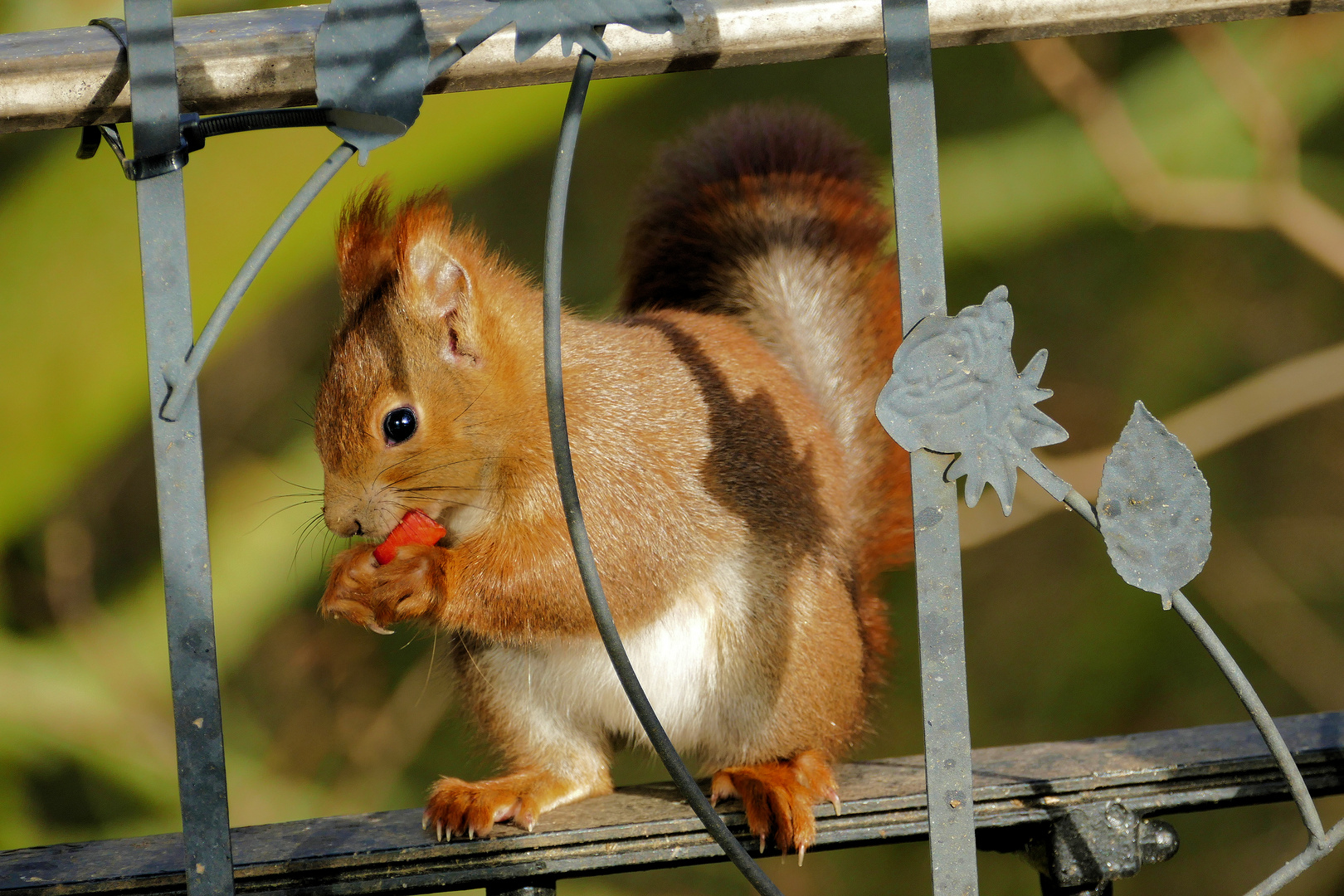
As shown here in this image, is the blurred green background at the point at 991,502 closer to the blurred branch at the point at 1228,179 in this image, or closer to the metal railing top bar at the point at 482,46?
the blurred branch at the point at 1228,179

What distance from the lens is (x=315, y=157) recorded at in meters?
1.61

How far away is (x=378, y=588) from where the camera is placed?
0.91m

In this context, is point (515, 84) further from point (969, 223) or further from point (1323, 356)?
point (1323, 356)

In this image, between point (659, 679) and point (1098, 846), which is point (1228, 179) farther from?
point (1098, 846)

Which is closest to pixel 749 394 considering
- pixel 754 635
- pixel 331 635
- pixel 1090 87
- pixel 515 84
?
pixel 754 635

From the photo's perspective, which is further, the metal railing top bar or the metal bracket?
the metal bracket

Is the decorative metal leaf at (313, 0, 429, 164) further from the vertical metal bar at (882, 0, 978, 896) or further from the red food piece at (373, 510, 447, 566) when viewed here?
the red food piece at (373, 510, 447, 566)

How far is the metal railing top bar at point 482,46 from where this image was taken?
584mm

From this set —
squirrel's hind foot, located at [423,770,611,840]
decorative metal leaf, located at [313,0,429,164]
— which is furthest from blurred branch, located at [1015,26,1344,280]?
→ decorative metal leaf, located at [313,0,429,164]

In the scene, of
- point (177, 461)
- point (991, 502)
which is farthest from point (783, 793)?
point (991, 502)

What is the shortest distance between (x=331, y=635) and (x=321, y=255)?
31.3 inches

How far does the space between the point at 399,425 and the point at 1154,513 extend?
24.9 inches

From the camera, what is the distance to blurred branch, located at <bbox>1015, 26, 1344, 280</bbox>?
197 cm

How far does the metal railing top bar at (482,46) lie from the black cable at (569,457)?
0.04 m
